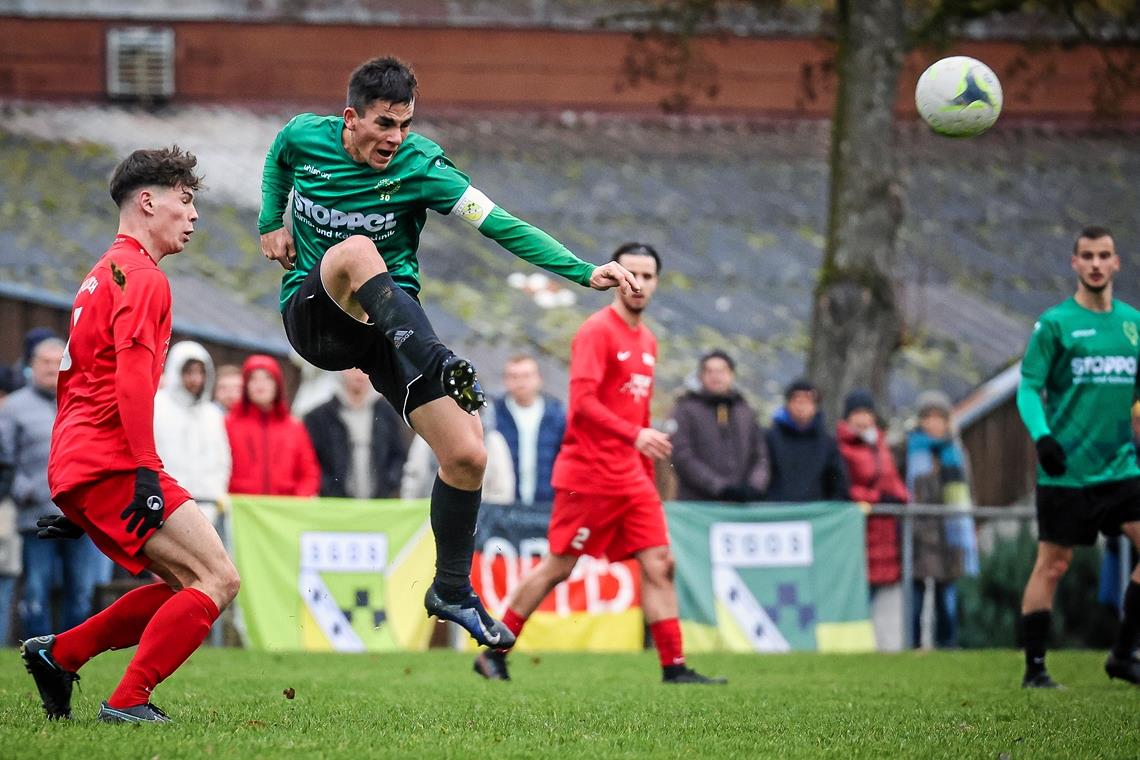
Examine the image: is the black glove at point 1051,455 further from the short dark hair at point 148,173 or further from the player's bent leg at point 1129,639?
the short dark hair at point 148,173

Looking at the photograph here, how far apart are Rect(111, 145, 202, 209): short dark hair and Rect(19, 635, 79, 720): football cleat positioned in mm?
1949

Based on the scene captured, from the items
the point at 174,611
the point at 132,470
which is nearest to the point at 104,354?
the point at 132,470

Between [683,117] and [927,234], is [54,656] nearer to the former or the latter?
[927,234]

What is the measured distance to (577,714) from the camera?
26.8ft

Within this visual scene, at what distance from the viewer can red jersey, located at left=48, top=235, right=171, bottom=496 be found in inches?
274

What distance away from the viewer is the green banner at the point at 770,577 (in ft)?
46.6

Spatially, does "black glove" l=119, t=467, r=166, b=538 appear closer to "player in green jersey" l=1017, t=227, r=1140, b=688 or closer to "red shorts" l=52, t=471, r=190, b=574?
"red shorts" l=52, t=471, r=190, b=574

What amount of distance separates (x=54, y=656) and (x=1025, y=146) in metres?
21.7

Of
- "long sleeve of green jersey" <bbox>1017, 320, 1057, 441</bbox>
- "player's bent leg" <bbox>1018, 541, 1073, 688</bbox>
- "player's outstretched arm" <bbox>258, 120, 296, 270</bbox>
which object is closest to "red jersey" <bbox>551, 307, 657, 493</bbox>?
"long sleeve of green jersey" <bbox>1017, 320, 1057, 441</bbox>

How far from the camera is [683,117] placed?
26.2 m

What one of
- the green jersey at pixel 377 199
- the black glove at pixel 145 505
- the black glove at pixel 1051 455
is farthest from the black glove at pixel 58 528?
the black glove at pixel 1051 455

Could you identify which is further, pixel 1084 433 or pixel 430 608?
pixel 1084 433

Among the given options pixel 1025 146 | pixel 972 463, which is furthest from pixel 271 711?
pixel 1025 146

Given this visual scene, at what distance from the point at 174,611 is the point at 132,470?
62cm
